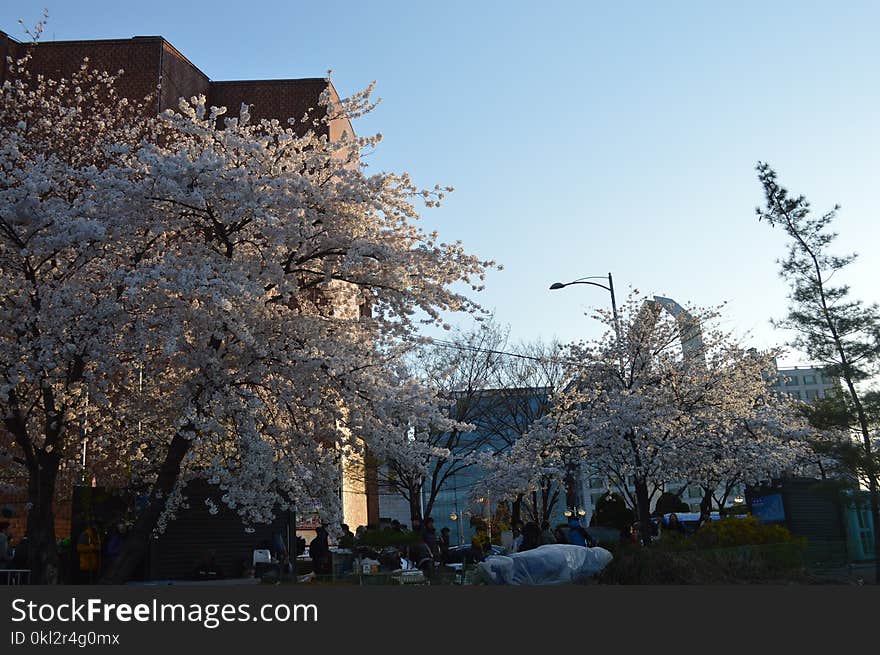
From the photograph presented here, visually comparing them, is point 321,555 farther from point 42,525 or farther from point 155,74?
point 155,74

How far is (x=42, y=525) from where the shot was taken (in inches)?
538

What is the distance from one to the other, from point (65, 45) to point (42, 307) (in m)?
23.7

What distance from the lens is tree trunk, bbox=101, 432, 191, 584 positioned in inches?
516

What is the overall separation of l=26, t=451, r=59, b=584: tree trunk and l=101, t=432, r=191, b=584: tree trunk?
1101 millimetres

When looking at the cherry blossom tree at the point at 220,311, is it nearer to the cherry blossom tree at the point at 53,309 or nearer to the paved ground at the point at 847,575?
the cherry blossom tree at the point at 53,309

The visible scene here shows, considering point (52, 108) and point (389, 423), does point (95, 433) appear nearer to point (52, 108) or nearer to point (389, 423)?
point (389, 423)

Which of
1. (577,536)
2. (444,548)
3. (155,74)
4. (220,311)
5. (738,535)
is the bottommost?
(444,548)

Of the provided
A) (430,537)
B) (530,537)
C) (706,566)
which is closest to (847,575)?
(706,566)

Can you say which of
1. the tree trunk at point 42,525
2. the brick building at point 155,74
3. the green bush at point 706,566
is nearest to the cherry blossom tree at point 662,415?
the green bush at point 706,566

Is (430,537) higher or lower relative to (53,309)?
lower

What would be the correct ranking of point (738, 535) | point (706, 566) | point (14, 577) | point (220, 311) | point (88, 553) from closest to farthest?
1. point (220, 311)
2. point (706, 566)
3. point (14, 577)
4. point (88, 553)
5. point (738, 535)

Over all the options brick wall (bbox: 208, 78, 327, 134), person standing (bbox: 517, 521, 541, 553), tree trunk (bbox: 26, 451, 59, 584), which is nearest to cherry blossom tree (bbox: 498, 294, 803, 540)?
person standing (bbox: 517, 521, 541, 553)

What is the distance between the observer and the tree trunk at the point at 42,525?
13.4 meters

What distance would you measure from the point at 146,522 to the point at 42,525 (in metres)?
1.87
